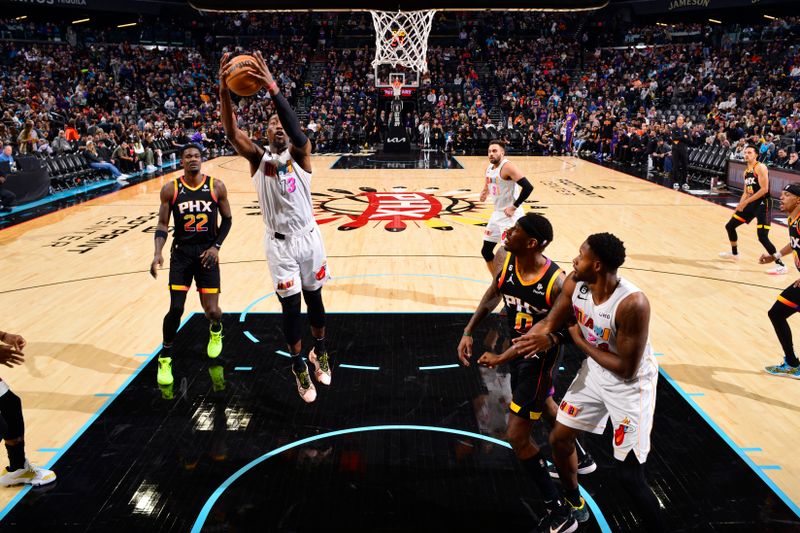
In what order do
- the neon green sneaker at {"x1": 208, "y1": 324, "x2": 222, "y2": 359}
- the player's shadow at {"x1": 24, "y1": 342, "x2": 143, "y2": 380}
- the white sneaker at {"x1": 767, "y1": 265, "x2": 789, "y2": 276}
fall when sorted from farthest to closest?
the white sneaker at {"x1": 767, "y1": 265, "x2": 789, "y2": 276}, the neon green sneaker at {"x1": 208, "y1": 324, "x2": 222, "y2": 359}, the player's shadow at {"x1": 24, "y1": 342, "x2": 143, "y2": 380}

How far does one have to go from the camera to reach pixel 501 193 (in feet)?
22.1

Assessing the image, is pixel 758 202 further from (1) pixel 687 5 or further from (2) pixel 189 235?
(1) pixel 687 5

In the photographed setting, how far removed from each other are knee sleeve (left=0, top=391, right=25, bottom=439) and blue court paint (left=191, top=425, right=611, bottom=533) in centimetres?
119

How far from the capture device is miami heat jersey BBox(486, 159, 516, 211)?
6664 millimetres

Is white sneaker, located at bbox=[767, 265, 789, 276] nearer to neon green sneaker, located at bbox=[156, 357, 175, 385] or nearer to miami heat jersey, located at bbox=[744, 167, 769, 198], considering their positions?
miami heat jersey, located at bbox=[744, 167, 769, 198]

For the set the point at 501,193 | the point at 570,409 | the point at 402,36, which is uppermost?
the point at 402,36

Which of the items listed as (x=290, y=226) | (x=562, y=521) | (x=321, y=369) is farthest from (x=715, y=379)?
(x=290, y=226)

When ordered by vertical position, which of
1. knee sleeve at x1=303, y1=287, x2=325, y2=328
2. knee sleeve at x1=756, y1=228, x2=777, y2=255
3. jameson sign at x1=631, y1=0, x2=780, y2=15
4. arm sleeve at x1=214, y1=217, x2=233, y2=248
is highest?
jameson sign at x1=631, y1=0, x2=780, y2=15

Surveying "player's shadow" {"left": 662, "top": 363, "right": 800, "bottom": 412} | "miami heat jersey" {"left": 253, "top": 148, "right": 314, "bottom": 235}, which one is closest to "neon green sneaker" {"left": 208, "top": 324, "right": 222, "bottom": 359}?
"miami heat jersey" {"left": 253, "top": 148, "right": 314, "bottom": 235}

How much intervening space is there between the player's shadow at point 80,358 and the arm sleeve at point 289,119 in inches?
111

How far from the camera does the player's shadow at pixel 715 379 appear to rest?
16.0 ft

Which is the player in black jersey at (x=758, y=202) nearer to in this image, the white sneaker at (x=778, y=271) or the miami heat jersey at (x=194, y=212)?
the white sneaker at (x=778, y=271)

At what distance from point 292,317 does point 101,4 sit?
29642 millimetres

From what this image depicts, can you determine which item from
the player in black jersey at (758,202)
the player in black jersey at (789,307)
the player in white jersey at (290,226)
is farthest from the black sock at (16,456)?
the player in black jersey at (758,202)
